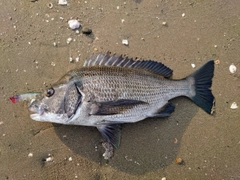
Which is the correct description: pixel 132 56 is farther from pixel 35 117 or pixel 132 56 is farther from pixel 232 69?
pixel 35 117

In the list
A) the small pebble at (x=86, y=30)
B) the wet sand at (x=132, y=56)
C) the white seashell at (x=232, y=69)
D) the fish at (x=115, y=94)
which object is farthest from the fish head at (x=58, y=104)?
the white seashell at (x=232, y=69)

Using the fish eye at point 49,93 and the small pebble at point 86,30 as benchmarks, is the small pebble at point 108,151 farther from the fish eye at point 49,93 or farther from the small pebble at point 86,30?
the small pebble at point 86,30

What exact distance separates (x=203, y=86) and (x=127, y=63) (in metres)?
1.36

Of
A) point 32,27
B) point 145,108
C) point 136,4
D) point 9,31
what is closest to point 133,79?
point 145,108

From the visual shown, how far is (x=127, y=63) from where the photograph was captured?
4.38 metres

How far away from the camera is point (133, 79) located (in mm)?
4285

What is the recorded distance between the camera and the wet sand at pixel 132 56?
174 inches

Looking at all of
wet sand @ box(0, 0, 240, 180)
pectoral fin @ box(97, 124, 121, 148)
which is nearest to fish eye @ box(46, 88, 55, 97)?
wet sand @ box(0, 0, 240, 180)

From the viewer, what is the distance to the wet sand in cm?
442

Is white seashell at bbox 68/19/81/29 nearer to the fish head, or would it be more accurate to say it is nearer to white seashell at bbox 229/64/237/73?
the fish head

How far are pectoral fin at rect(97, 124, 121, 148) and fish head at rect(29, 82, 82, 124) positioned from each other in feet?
1.85

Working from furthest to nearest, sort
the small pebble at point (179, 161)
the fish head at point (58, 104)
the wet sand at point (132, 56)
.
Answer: the small pebble at point (179, 161) → the wet sand at point (132, 56) → the fish head at point (58, 104)

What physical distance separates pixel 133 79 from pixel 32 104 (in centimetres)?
158

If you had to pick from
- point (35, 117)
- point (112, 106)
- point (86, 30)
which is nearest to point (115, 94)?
point (112, 106)
